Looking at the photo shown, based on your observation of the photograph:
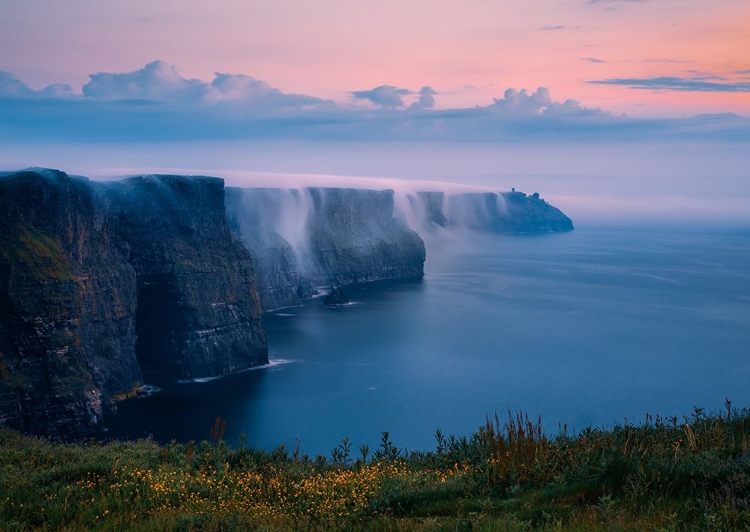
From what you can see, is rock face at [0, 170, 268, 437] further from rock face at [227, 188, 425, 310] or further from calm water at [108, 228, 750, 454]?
rock face at [227, 188, 425, 310]

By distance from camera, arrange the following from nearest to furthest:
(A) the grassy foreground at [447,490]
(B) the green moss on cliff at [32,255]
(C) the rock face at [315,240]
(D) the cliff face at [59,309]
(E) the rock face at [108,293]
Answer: (A) the grassy foreground at [447,490] → (D) the cliff face at [59,309] → (E) the rock face at [108,293] → (B) the green moss on cliff at [32,255] → (C) the rock face at [315,240]

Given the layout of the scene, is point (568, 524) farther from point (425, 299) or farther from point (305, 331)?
point (425, 299)

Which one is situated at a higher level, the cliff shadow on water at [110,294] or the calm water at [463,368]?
the cliff shadow on water at [110,294]

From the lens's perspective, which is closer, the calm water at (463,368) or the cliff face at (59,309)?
the cliff face at (59,309)

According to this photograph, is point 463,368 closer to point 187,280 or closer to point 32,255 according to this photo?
point 187,280

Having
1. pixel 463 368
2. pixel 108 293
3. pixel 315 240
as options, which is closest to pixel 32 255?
pixel 108 293

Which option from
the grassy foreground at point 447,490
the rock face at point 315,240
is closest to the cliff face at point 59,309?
the grassy foreground at point 447,490

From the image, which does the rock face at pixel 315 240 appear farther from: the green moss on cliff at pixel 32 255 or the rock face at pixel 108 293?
the green moss on cliff at pixel 32 255
